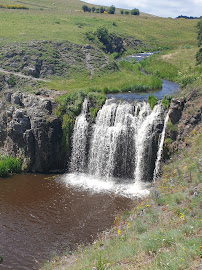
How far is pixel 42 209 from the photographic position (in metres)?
21.8

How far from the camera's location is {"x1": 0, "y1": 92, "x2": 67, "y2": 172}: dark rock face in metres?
28.5

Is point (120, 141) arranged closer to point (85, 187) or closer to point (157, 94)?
point (85, 187)

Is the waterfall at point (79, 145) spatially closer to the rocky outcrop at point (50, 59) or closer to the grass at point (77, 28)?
the rocky outcrop at point (50, 59)

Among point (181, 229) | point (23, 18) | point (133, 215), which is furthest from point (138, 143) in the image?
point (23, 18)

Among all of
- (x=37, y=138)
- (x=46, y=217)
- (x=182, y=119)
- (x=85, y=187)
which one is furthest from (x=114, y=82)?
(x=46, y=217)

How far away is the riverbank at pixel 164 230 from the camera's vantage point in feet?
34.3

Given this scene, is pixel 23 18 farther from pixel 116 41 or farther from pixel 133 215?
pixel 133 215

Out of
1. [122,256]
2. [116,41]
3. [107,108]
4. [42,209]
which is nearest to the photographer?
[122,256]

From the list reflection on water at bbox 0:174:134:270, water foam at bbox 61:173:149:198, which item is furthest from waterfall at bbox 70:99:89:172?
reflection on water at bbox 0:174:134:270

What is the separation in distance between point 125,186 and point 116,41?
48115 mm

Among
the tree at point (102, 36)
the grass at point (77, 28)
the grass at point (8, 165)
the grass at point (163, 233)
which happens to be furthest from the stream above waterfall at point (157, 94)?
the tree at point (102, 36)

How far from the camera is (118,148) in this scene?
88.4 ft

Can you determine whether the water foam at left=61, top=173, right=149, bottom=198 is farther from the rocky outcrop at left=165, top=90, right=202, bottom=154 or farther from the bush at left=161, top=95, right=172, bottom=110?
the bush at left=161, top=95, right=172, bottom=110

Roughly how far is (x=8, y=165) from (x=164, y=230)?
18781 mm
